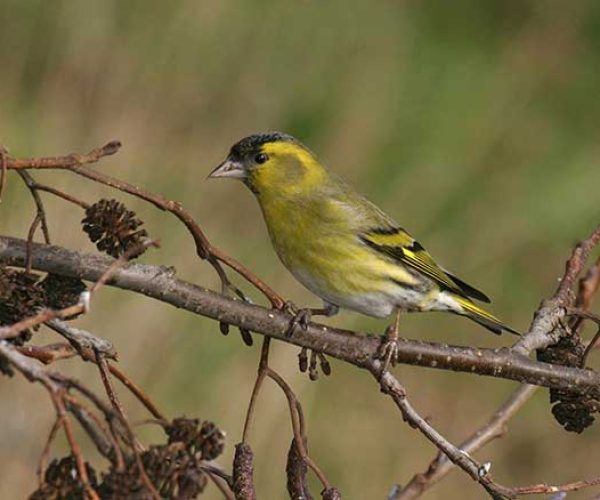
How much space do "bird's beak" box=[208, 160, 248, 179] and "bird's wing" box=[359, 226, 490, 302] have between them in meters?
0.41

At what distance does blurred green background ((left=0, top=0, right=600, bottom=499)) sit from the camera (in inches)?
226

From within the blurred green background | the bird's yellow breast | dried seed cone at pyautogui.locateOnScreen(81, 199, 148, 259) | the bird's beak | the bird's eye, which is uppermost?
dried seed cone at pyautogui.locateOnScreen(81, 199, 148, 259)

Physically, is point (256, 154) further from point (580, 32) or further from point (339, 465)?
point (580, 32)

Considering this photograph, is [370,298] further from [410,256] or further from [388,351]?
[388,351]

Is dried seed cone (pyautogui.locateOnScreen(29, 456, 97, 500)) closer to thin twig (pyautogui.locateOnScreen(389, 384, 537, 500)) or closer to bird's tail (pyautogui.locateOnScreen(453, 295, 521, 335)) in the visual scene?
thin twig (pyautogui.locateOnScreen(389, 384, 537, 500))

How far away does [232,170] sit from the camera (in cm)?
381

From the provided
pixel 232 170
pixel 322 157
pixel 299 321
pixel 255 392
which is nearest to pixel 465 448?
pixel 299 321

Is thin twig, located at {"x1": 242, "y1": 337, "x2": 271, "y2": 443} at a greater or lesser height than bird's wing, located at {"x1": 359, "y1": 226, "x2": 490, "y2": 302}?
greater

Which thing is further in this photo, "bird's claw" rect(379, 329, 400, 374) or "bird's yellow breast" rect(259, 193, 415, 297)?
"bird's yellow breast" rect(259, 193, 415, 297)

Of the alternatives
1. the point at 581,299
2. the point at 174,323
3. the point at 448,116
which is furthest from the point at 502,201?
the point at 581,299

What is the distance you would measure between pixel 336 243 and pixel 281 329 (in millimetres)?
1385

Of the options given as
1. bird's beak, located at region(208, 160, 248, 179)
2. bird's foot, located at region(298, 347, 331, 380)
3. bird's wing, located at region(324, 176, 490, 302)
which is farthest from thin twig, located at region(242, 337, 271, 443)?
bird's wing, located at region(324, 176, 490, 302)

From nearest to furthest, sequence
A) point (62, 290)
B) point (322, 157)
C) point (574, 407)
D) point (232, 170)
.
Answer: point (62, 290) → point (574, 407) → point (232, 170) → point (322, 157)

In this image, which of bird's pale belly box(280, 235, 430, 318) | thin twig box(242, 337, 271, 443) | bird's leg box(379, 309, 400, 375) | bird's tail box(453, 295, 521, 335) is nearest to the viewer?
thin twig box(242, 337, 271, 443)
